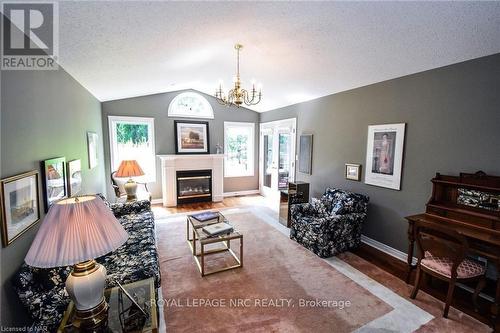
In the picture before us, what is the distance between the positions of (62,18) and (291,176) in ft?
15.4

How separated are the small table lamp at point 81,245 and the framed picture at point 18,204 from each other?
584mm

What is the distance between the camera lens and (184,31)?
2.21 metres

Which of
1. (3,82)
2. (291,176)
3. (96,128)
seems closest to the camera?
(3,82)

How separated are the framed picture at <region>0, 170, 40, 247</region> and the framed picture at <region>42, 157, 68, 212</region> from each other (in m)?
0.15

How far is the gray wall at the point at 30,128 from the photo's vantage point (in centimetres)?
151

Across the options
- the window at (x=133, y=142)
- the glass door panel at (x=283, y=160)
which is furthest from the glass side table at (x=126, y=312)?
the glass door panel at (x=283, y=160)

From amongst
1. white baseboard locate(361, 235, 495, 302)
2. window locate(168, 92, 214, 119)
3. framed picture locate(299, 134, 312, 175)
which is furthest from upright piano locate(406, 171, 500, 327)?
window locate(168, 92, 214, 119)

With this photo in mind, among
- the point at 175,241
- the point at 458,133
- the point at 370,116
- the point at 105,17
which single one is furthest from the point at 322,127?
the point at 105,17

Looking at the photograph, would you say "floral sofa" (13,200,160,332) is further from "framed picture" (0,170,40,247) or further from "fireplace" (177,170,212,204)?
"fireplace" (177,170,212,204)

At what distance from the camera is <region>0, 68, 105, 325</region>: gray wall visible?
151 cm

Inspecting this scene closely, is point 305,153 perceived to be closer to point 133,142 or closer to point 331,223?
point 331,223

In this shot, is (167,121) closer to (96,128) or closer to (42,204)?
(96,128)

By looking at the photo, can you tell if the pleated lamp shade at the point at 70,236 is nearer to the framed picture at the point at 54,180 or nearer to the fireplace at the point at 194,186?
the framed picture at the point at 54,180

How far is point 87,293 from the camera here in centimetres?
131
